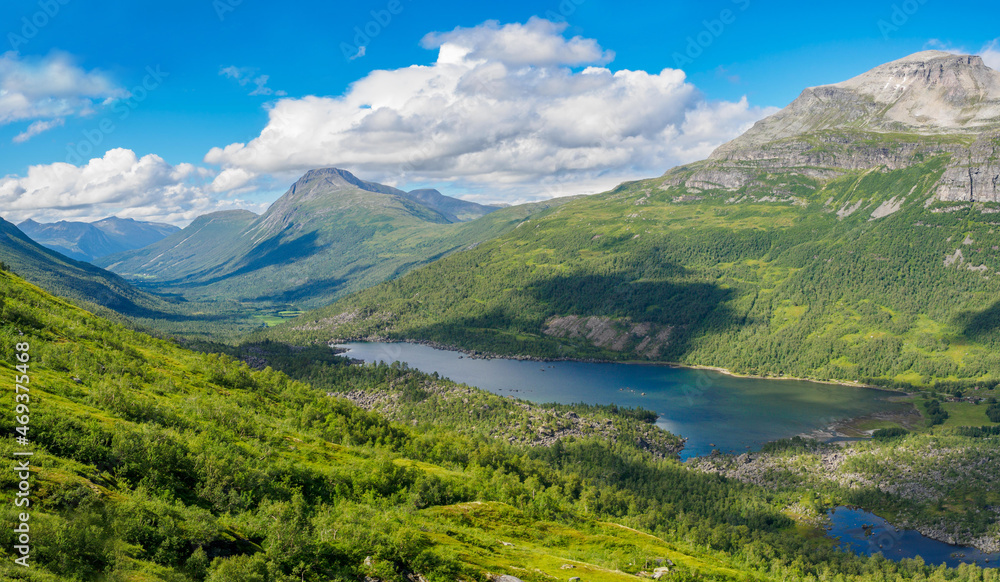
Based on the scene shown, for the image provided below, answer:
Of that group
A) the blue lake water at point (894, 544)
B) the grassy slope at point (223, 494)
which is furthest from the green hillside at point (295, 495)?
the blue lake water at point (894, 544)

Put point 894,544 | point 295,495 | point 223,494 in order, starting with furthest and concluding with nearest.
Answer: point 894,544
point 295,495
point 223,494

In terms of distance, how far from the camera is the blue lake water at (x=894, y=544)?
329ft

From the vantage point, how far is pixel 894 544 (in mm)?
105375

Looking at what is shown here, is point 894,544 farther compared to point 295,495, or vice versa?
point 894,544

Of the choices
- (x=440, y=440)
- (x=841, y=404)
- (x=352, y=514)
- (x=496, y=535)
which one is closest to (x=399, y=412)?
(x=440, y=440)

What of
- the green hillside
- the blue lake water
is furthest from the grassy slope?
the blue lake water

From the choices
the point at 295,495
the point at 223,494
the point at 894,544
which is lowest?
the point at 894,544

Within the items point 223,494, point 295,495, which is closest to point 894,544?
point 295,495

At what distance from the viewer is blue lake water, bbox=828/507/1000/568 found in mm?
100250

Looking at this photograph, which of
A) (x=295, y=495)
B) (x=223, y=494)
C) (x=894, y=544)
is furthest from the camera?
(x=894, y=544)

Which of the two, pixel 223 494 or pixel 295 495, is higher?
pixel 223 494

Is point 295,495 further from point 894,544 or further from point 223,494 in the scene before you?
point 894,544

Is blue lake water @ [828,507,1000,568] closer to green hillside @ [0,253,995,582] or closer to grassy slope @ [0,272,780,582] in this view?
green hillside @ [0,253,995,582]

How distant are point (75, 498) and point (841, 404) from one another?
217151mm
